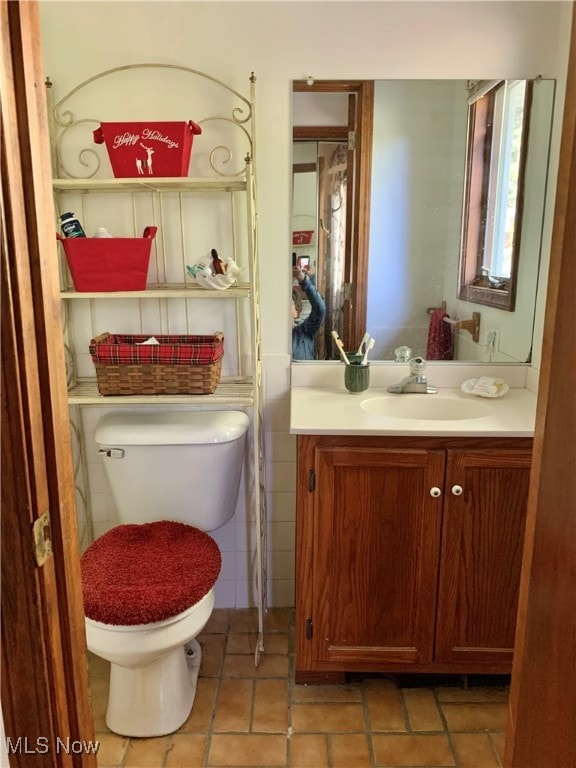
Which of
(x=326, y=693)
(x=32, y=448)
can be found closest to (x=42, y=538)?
(x=32, y=448)

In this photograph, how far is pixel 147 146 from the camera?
1.76 meters

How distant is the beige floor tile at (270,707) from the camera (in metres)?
1.75

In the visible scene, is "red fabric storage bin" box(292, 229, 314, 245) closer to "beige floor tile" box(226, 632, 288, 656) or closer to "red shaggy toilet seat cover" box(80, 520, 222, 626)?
"red shaggy toilet seat cover" box(80, 520, 222, 626)

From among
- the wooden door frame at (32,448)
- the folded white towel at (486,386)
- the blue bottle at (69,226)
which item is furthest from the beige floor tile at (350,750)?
the blue bottle at (69,226)

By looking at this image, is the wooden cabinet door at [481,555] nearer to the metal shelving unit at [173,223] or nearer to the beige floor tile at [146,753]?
the metal shelving unit at [173,223]

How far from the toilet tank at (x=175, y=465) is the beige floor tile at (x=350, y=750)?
745mm

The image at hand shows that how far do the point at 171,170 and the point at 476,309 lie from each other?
113 centimetres

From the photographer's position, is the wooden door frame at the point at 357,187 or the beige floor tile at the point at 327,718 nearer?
the beige floor tile at the point at 327,718

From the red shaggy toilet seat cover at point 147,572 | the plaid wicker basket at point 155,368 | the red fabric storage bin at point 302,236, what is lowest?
the red shaggy toilet seat cover at point 147,572

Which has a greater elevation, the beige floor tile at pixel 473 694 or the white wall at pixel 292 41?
the white wall at pixel 292 41

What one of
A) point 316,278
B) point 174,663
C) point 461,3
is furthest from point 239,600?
point 461,3

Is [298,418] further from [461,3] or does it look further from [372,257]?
[461,3]

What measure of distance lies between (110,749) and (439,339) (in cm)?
164

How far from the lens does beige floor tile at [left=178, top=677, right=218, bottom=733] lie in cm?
175
